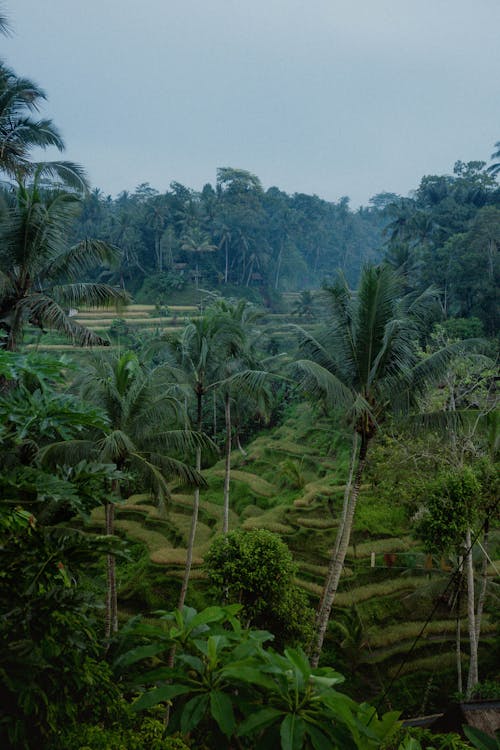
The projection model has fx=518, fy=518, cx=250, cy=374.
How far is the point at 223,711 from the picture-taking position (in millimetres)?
1234

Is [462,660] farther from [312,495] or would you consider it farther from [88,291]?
[88,291]

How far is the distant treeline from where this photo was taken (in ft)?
75.9

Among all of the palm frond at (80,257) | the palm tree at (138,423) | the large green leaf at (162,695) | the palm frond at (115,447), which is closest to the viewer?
the large green leaf at (162,695)

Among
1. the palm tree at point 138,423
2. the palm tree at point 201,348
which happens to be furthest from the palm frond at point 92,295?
the palm tree at point 201,348

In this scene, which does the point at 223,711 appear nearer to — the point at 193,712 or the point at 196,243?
the point at 193,712

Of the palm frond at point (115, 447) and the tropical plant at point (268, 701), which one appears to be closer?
the tropical plant at point (268, 701)

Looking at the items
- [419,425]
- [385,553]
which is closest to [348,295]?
[419,425]

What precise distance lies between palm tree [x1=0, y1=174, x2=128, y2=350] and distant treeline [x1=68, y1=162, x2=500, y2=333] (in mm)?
13402

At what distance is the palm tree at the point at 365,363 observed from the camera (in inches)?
322

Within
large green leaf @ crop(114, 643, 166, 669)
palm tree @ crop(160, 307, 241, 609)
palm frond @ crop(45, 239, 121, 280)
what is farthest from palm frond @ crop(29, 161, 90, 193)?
large green leaf @ crop(114, 643, 166, 669)

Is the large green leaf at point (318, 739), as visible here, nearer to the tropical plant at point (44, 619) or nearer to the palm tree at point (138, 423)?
the tropical plant at point (44, 619)

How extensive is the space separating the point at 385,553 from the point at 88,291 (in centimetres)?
896

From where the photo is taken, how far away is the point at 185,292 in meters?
42.9

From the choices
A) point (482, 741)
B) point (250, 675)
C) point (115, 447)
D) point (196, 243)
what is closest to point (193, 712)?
point (250, 675)
